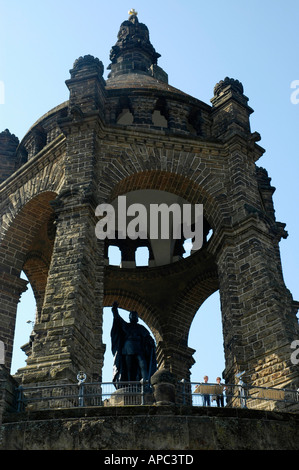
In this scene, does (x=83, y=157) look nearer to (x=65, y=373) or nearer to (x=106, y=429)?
(x=65, y=373)

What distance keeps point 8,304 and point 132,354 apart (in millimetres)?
4453

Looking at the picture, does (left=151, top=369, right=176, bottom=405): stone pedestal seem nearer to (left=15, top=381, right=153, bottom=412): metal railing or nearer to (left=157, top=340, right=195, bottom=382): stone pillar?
(left=15, top=381, right=153, bottom=412): metal railing

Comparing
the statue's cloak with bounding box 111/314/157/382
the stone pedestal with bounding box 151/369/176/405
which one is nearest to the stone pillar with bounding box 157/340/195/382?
the statue's cloak with bounding box 111/314/157/382

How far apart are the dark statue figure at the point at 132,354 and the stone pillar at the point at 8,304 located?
3362 mm

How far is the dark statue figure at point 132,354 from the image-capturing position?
15.0m

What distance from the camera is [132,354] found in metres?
15.0

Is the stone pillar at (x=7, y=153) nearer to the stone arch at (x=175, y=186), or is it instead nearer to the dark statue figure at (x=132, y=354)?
the stone arch at (x=175, y=186)

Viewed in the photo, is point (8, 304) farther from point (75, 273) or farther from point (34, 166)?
point (75, 273)

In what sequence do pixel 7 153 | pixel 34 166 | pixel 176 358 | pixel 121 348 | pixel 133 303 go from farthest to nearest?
pixel 133 303 < pixel 7 153 < pixel 176 358 < pixel 34 166 < pixel 121 348

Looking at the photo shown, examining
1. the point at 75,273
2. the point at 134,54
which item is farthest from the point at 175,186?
the point at 134,54

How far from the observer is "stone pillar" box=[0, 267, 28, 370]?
56.1 ft

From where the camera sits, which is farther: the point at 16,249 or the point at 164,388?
the point at 16,249

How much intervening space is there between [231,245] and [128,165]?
3.54 meters

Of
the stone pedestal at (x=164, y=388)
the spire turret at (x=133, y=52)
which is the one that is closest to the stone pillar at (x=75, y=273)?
the stone pedestal at (x=164, y=388)
